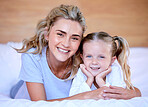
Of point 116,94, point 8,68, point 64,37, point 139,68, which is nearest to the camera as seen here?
point 116,94

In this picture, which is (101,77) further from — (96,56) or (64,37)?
(64,37)

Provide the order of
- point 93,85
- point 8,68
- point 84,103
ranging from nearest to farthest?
point 84,103, point 93,85, point 8,68

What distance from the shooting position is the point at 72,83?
3.97ft

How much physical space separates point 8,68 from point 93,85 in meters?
0.75

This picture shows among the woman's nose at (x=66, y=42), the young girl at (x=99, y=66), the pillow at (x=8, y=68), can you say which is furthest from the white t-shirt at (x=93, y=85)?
the pillow at (x=8, y=68)

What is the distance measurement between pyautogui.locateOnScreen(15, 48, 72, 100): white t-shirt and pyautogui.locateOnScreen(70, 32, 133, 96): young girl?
10cm

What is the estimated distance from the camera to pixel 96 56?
1139 millimetres

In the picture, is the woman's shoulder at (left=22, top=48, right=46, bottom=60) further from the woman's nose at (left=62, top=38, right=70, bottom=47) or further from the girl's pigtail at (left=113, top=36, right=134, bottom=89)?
→ the girl's pigtail at (left=113, top=36, right=134, bottom=89)

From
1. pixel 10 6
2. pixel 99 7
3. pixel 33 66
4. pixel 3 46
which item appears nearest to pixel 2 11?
pixel 10 6

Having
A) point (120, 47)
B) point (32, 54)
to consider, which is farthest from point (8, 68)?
point (120, 47)

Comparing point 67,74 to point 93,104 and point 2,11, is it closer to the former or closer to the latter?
point 93,104

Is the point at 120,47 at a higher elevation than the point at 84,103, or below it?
higher

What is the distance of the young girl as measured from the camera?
1.14 m

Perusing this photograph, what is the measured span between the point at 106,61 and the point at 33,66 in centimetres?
44
